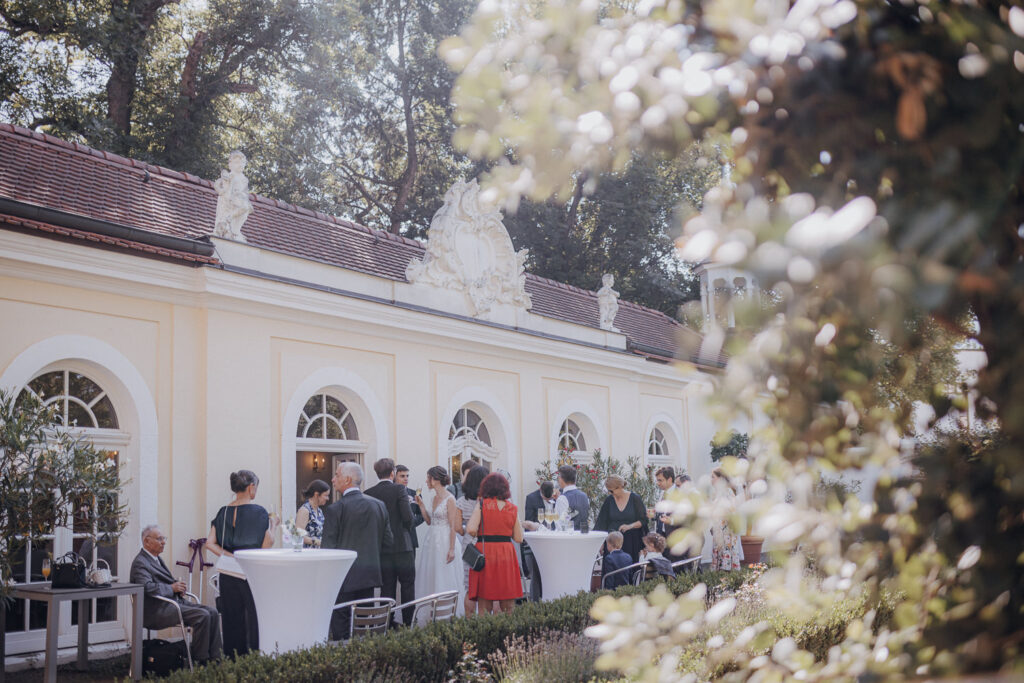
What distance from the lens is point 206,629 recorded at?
7965mm

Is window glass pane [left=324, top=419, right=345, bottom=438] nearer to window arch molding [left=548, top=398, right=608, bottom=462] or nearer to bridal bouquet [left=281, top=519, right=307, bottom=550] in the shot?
bridal bouquet [left=281, top=519, right=307, bottom=550]

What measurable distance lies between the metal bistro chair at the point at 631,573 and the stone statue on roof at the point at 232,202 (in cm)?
553

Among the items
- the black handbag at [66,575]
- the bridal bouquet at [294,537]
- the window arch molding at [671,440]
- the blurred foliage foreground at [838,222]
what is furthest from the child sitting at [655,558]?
the window arch molding at [671,440]

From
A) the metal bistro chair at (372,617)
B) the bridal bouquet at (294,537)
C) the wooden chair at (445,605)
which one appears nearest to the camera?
the bridal bouquet at (294,537)

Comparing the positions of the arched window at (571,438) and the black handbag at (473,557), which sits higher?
the arched window at (571,438)

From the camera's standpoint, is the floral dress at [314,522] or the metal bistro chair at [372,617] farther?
the floral dress at [314,522]

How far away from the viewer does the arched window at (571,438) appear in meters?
16.1

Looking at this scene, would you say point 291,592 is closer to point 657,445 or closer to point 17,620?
point 17,620

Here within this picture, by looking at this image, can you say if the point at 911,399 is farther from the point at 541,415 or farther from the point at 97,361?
the point at 541,415

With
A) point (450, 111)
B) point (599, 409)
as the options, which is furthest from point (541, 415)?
point (450, 111)

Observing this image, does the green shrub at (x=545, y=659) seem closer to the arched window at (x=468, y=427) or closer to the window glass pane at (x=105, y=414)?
the window glass pane at (x=105, y=414)

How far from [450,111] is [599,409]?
14.2 metres

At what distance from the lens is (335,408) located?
472 inches

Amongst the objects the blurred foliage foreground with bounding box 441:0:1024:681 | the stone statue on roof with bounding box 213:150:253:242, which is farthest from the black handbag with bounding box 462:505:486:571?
the blurred foliage foreground with bounding box 441:0:1024:681
